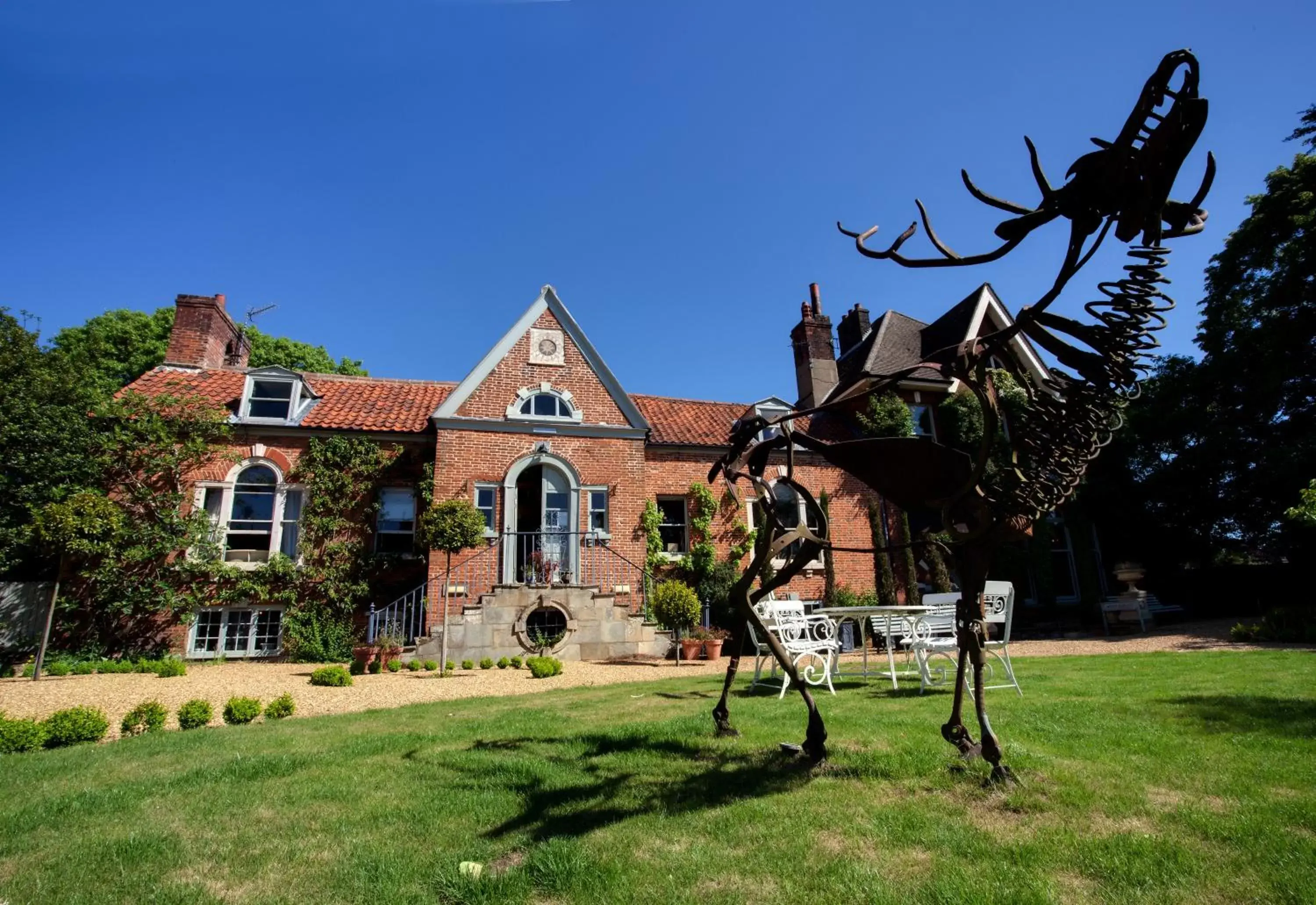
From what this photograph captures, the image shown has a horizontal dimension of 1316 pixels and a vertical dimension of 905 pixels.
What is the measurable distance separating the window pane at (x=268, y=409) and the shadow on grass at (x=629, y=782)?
13.6 meters

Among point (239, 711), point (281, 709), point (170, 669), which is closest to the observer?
point (239, 711)

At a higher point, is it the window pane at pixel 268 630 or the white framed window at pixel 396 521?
the white framed window at pixel 396 521

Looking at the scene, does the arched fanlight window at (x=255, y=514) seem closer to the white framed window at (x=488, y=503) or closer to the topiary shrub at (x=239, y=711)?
the white framed window at (x=488, y=503)

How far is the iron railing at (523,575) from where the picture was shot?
13.4m

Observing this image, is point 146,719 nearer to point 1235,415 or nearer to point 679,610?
point 679,610

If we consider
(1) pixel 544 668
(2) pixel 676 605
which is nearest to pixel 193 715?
(1) pixel 544 668

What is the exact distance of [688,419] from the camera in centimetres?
1919

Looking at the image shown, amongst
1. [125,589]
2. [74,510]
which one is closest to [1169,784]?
[74,510]

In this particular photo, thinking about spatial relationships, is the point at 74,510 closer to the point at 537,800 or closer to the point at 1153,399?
the point at 537,800

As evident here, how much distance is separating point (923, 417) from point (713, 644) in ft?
33.8

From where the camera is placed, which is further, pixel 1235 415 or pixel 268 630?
pixel 1235 415

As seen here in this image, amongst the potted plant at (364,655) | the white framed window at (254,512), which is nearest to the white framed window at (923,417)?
the potted plant at (364,655)

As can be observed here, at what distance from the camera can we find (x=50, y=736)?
608cm

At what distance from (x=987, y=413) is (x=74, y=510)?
14.9 metres
